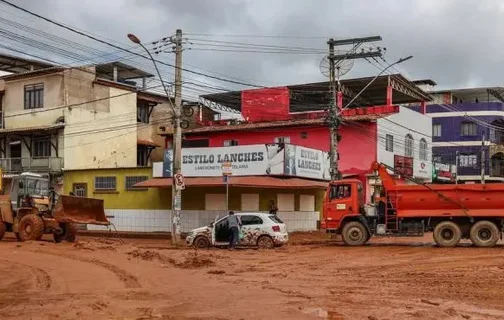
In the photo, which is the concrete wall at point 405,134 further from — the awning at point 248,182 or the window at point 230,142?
the window at point 230,142

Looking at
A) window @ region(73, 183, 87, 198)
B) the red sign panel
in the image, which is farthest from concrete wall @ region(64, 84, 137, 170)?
the red sign panel

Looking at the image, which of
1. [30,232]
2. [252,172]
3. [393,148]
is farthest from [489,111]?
[30,232]

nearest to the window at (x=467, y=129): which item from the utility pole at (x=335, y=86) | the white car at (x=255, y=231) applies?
the utility pole at (x=335, y=86)

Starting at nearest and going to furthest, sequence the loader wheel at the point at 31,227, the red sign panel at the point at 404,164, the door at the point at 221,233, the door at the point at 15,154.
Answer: the door at the point at 221,233
the loader wheel at the point at 31,227
the red sign panel at the point at 404,164
the door at the point at 15,154

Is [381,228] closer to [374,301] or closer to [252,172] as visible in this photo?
[252,172]

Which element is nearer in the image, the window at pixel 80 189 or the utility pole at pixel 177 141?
the utility pole at pixel 177 141

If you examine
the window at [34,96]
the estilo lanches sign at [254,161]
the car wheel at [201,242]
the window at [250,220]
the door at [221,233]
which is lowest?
the car wheel at [201,242]

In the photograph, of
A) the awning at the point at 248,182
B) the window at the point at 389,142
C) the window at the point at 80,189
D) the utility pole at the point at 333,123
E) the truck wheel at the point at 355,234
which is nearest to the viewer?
the truck wheel at the point at 355,234

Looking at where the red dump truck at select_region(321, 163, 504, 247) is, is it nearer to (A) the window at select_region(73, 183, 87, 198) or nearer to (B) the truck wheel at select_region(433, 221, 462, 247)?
(B) the truck wheel at select_region(433, 221, 462, 247)

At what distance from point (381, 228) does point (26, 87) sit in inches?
1163

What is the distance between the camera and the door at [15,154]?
4319cm

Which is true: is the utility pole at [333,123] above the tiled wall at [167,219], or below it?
above

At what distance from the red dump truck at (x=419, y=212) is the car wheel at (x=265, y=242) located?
125 inches

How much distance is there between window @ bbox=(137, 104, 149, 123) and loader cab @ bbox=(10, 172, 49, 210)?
70.6ft
